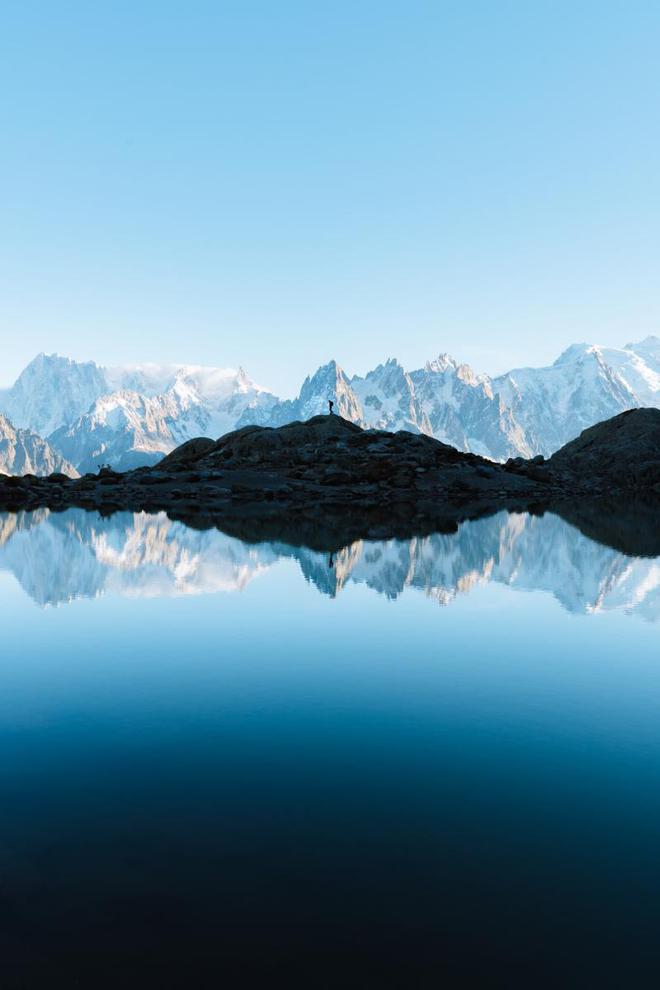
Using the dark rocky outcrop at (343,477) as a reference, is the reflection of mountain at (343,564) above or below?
below

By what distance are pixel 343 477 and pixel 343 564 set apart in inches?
2751

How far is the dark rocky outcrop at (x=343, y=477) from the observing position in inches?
4075

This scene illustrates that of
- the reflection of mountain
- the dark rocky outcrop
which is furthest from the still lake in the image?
the dark rocky outcrop

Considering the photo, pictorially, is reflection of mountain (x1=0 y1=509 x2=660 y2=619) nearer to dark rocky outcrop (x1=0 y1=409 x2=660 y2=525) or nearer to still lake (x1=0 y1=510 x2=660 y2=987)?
still lake (x1=0 y1=510 x2=660 y2=987)

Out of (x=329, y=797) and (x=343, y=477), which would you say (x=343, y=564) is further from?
(x=343, y=477)

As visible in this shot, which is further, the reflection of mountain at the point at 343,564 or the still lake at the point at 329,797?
the reflection of mountain at the point at 343,564

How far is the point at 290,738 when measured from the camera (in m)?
16.3

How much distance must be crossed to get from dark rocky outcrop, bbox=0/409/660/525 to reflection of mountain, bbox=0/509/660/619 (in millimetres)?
23394

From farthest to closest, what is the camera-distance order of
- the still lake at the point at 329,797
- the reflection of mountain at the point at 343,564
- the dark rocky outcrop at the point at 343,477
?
the dark rocky outcrop at the point at 343,477 → the reflection of mountain at the point at 343,564 → the still lake at the point at 329,797

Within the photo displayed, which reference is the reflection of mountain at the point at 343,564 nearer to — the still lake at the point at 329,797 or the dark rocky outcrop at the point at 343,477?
the still lake at the point at 329,797

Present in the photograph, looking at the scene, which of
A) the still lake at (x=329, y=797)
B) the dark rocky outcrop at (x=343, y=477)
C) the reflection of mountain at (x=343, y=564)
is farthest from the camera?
the dark rocky outcrop at (x=343, y=477)

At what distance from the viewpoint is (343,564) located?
44594 mm

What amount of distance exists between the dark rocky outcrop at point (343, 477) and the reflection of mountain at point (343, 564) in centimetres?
2339

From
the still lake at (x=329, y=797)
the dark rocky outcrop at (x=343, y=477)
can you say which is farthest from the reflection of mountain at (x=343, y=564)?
the dark rocky outcrop at (x=343, y=477)
